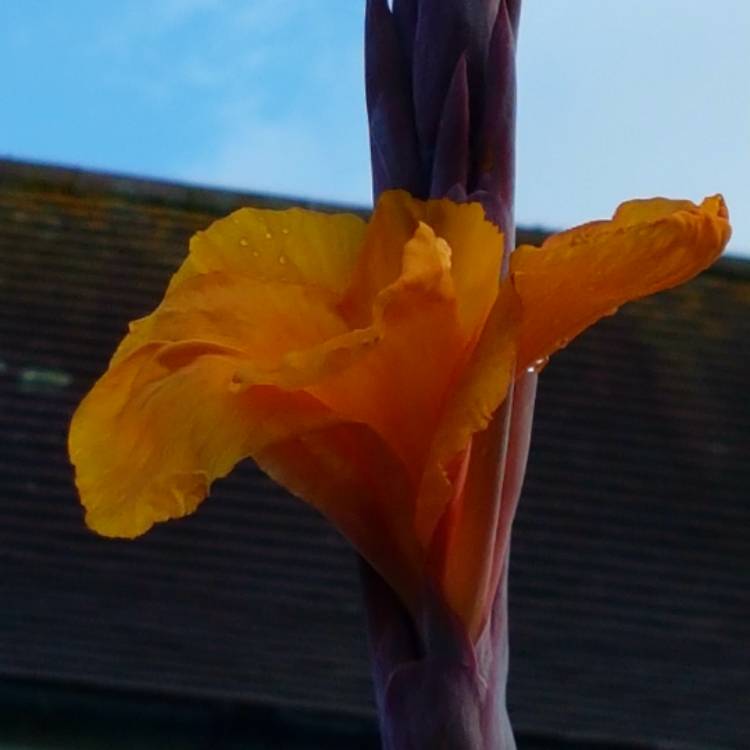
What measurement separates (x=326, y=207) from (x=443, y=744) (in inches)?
180

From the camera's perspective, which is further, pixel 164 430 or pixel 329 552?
pixel 329 552

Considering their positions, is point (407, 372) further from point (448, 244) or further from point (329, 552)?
point (329, 552)

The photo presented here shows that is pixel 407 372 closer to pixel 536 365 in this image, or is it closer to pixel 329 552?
pixel 536 365

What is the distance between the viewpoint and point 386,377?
49 centimetres

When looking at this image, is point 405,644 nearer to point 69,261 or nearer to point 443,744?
point 443,744

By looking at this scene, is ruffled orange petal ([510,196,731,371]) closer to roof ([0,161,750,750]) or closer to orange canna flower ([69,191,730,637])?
orange canna flower ([69,191,730,637])

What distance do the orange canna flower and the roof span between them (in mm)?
3056

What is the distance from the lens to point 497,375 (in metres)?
0.45

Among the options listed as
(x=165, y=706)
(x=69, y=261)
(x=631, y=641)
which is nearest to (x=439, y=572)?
(x=165, y=706)

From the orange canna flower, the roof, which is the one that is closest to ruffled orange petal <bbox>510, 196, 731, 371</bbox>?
the orange canna flower

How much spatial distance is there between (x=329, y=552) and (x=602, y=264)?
3.57 m

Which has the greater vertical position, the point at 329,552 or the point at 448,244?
the point at 448,244

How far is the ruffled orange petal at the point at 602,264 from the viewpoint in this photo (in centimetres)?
48

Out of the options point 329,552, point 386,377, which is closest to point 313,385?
point 386,377
